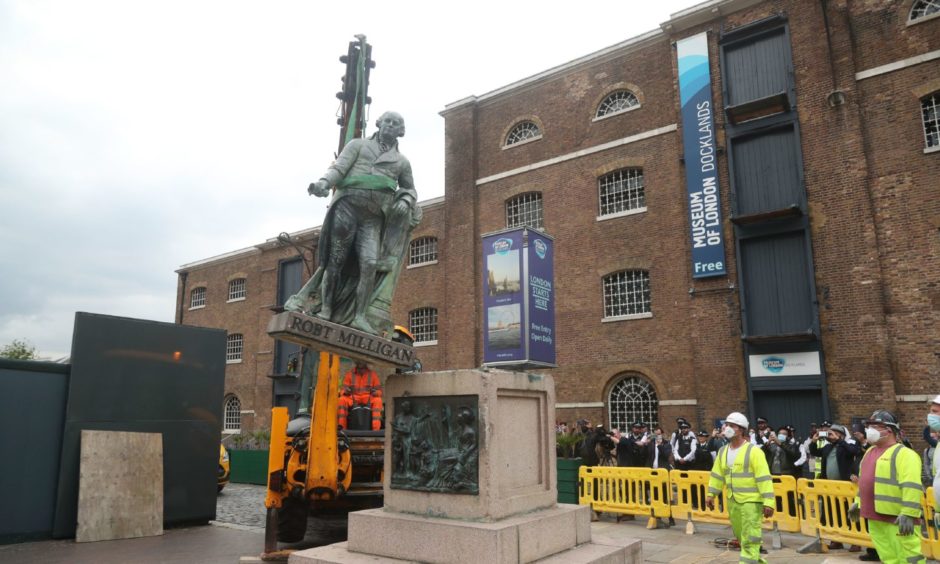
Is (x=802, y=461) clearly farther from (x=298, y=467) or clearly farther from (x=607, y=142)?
(x=607, y=142)

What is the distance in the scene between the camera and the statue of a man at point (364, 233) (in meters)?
6.18

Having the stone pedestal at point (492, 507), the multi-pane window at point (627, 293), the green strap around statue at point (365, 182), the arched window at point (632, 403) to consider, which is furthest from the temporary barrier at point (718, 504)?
the multi-pane window at point (627, 293)

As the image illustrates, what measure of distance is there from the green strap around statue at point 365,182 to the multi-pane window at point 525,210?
1605 cm

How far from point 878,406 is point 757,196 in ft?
20.0

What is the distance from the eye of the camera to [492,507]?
193 inches

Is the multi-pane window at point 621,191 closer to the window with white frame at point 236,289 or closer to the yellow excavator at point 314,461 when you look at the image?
the yellow excavator at point 314,461

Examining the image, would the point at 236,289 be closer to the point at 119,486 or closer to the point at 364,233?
the point at 119,486

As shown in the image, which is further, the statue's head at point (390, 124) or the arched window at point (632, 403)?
the arched window at point (632, 403)

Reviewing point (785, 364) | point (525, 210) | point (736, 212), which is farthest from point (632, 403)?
point (525, 210)

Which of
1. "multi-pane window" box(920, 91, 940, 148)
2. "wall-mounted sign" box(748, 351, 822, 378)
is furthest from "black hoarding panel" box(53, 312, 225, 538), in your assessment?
"multi-pane window" box(920, 91, 940, 148)

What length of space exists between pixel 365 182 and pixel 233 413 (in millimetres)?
30025

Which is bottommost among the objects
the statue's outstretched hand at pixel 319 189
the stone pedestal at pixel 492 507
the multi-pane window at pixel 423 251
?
the stone pedestal at pixel 492 507

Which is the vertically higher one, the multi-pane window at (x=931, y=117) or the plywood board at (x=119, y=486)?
the multi-pane window at (x=931, y=117)

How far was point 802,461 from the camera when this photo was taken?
12.1m
